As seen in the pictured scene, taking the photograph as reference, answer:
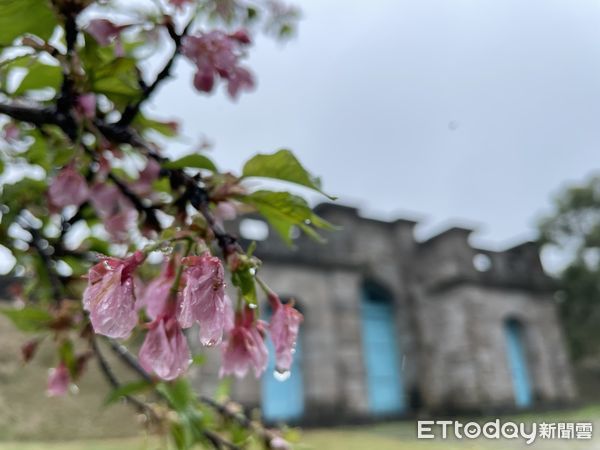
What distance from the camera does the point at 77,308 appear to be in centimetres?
116

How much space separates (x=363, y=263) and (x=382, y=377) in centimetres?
208

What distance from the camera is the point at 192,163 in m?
0.67

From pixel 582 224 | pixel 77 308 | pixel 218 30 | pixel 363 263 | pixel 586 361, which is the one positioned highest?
pixel 582 224

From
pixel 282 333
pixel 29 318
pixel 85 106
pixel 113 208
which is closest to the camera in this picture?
pixel 282 333

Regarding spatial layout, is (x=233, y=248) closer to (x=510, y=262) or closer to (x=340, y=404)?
(x=340, y=404)

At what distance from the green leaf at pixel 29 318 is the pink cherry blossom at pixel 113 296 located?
732mm

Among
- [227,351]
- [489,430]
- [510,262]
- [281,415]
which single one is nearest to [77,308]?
[227,351]

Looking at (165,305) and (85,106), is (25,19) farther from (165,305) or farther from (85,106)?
(165,305)

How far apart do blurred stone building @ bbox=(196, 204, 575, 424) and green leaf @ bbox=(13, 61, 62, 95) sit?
6233mm

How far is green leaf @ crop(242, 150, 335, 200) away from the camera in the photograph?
669 mm

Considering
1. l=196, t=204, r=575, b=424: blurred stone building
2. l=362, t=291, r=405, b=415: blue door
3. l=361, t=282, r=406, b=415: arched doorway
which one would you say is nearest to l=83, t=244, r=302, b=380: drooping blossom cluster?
l=196, t=204, r=575, b=424: blurred stone building

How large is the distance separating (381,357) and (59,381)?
8.50 meters

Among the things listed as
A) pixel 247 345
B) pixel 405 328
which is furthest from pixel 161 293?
pixel 405 328

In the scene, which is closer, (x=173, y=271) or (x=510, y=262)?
(x=173, y=271)
